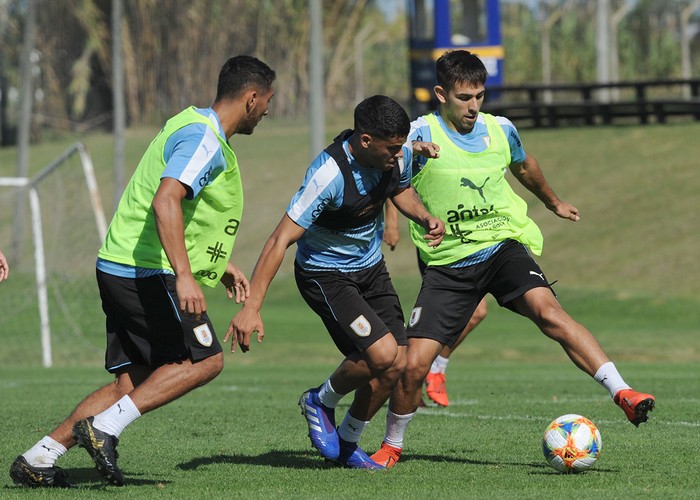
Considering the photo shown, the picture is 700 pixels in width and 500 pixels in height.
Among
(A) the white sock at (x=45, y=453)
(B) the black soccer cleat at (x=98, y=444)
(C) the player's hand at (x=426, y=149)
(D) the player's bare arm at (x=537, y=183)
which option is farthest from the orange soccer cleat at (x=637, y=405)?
(A) the white sock at (x=45, y=453)

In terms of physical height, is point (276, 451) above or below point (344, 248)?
below

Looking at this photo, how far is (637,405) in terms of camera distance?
7.09 meters

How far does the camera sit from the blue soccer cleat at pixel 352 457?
757 cm

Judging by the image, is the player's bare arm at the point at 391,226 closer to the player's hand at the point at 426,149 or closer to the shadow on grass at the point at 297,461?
the player's hand at the point at 426,149

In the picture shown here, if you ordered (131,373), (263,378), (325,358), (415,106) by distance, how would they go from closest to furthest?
(131,373)
(263,378)
(325,358)
(415,106)

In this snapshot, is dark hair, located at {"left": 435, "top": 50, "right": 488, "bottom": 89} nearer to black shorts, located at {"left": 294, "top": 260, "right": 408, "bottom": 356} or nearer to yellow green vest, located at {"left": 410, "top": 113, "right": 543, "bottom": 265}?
yellow green vest, located at {"left": 410, "top": 113, "right": 543, "bottom": 265}

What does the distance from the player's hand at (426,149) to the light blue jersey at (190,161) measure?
129 cm

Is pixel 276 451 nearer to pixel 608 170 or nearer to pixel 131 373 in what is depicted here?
pixel 131 373

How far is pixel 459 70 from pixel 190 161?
7.32ft

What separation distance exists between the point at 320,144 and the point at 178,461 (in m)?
18.5

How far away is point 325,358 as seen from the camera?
19094mm

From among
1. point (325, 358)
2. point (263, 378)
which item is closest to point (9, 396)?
point (263, 378)

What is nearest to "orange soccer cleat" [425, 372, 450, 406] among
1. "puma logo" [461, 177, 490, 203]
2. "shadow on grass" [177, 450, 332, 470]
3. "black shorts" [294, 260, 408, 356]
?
"shadow on grass" [177, 450, 332, 470]

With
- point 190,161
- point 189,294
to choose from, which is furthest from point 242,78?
point 189,294
